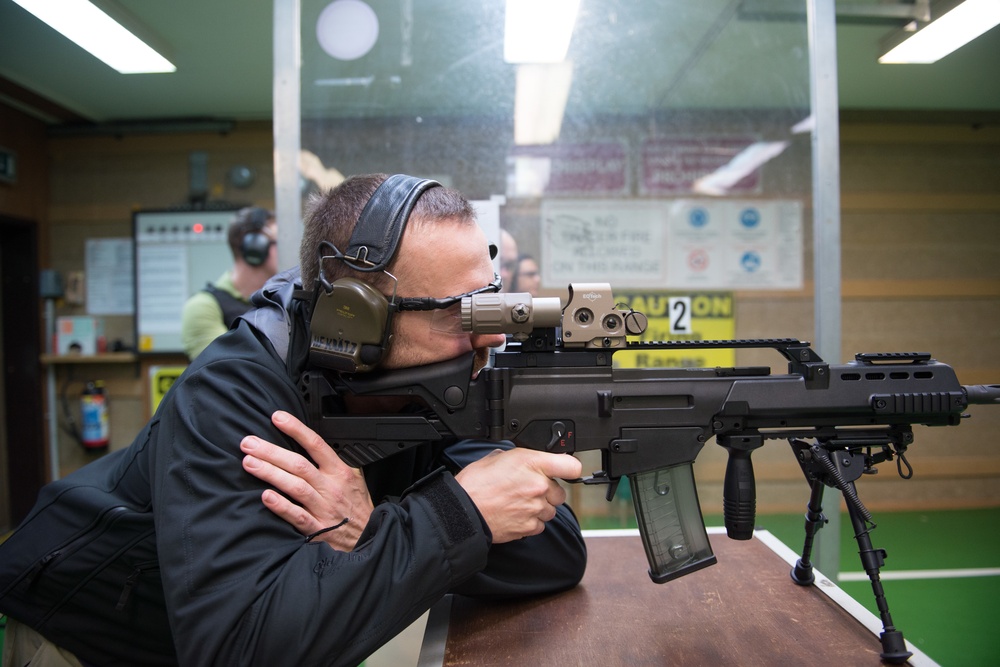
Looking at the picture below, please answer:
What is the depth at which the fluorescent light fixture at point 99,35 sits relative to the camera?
2527mm

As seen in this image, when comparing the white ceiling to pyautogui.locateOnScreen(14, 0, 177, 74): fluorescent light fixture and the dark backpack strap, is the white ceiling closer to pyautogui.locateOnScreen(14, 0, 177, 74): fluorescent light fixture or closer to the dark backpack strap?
pyautogui.locateOnScreen(14, 0, 177, 74): fluorescent light fixture

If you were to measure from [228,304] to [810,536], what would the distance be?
250 cm

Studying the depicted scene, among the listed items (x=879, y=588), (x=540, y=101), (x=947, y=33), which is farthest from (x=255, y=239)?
(x=947, y=33)

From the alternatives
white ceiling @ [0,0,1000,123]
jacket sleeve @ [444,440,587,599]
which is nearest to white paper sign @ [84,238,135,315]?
white ceiling @ [0,0,1000,123]

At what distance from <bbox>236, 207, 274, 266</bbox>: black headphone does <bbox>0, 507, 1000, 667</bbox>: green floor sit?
6.04 ft

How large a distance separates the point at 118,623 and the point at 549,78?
78.5 inches

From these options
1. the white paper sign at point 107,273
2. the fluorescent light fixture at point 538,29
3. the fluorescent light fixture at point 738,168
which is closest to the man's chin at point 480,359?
the fluorescent light fixture at point 538,29

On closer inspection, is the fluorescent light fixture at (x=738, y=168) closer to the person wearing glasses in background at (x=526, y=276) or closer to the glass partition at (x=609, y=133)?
the glass partition at (x=609, y=133)

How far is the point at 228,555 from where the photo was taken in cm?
78

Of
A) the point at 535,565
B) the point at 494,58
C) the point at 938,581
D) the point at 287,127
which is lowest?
the point at 938,581

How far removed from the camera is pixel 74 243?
4.34 metres

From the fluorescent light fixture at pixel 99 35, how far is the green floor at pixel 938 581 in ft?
11.7

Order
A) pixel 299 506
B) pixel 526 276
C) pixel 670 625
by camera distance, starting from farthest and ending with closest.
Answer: pixel 526 276 < pixel 670 625 < pixel 299 506

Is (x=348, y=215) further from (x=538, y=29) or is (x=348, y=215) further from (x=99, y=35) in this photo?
(x=99, y=35)
